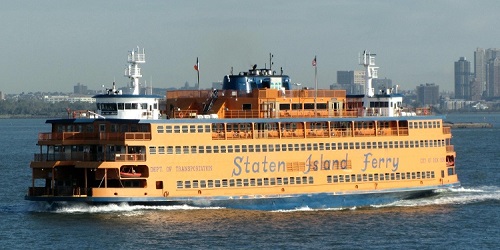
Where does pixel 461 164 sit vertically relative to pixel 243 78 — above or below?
below

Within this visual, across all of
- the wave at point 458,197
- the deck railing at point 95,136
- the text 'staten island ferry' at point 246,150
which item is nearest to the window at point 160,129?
the text 'staten island ferry' at point 246,150

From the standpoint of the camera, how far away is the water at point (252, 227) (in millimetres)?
48906

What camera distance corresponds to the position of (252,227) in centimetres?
5250

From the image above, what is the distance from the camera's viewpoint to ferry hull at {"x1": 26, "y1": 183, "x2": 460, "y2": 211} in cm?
5528

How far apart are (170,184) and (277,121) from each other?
6.90 meters

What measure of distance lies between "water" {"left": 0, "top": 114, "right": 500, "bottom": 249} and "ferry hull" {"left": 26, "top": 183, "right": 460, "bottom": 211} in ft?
1.21

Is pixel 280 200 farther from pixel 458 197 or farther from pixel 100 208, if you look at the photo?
pixel 458 197

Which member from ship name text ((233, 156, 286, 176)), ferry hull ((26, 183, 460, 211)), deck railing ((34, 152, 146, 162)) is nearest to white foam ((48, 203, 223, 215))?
ferry hull ((26, 183, 460, 211))

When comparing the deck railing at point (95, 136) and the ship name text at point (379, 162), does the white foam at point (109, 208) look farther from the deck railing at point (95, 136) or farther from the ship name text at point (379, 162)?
the ship name text at point (379, 162)

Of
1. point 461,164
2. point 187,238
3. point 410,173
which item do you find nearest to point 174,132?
point 187,238

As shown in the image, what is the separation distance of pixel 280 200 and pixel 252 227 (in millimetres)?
6256

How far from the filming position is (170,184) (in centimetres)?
5606

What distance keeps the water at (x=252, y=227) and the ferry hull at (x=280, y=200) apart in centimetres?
37

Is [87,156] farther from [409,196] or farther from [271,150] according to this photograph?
[409,196]
